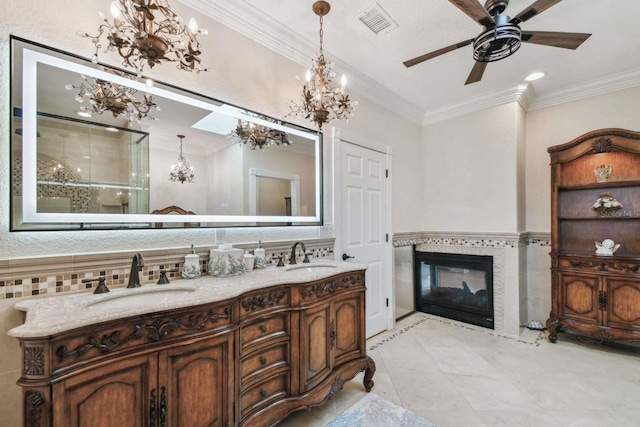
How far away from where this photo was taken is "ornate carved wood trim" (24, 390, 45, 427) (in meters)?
0.93

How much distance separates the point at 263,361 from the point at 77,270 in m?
1.10

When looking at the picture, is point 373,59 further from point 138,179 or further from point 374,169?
point 138,179

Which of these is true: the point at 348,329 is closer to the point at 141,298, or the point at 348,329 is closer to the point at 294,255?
the point at 294,255

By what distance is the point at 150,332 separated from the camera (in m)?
1.18

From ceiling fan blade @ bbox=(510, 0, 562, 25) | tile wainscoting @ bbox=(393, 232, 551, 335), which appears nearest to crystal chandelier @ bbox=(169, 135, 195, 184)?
ceiling fan blade @ bbox=(510, 0, 562, 25)

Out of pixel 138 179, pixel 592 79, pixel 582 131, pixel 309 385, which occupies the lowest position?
pixel 309 385

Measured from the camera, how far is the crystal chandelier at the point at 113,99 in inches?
60.1

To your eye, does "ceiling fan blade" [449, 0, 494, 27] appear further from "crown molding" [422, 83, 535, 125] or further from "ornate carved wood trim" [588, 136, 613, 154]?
"ornate carved wood trim" [588, 136, 613, 154]

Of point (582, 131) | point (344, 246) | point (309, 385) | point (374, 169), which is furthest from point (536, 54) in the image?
point (309, 385)

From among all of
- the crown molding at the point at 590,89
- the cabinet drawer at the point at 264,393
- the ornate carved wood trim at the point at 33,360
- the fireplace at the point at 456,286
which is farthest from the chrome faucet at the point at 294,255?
the crown molding at the point at 590,89

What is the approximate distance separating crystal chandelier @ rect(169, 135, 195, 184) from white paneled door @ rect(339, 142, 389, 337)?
1540 mm

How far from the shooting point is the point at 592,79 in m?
3.17

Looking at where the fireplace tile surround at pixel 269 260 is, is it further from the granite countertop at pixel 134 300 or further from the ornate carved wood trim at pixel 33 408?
the ornate carved wood trim at pixel 33 408

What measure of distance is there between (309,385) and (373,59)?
9.46 feet
